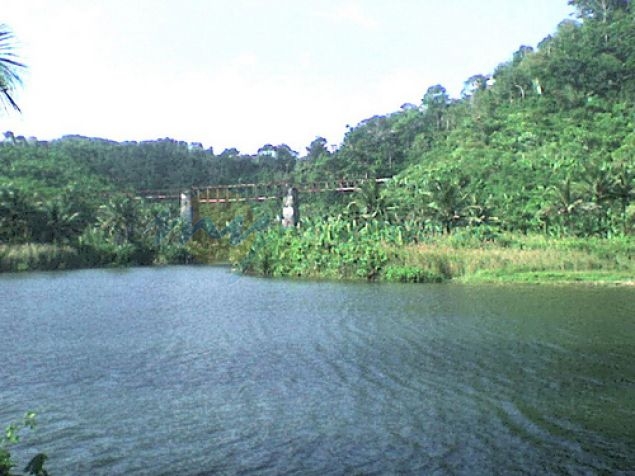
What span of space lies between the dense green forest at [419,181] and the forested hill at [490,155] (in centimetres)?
21

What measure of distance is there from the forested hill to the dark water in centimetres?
2322

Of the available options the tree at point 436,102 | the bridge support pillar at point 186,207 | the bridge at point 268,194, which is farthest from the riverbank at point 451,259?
the tree at point 436,102

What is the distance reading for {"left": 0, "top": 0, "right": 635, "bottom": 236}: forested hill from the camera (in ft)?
159

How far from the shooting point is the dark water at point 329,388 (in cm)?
960

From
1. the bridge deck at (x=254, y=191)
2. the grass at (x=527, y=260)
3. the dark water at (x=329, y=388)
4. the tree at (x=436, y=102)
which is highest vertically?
the tree at (x=436, y=102)

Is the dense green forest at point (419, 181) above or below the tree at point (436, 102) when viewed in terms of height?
below

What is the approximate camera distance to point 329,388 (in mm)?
13320

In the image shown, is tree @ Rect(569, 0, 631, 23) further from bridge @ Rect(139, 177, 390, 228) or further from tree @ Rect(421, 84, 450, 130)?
bridge @ Rect(139, 177, 390, 228)

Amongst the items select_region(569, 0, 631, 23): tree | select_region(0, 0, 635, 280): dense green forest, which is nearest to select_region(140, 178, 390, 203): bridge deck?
select_region(0, 0, 635, 280): dense green forest

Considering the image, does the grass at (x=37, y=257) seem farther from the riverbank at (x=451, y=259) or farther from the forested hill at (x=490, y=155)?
the riverbank at (x=451, y=259)

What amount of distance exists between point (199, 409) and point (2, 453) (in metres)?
5.38

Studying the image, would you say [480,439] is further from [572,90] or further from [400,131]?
[400,131]

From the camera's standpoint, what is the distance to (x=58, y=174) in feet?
276

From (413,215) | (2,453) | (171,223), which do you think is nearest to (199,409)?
(2,453)
